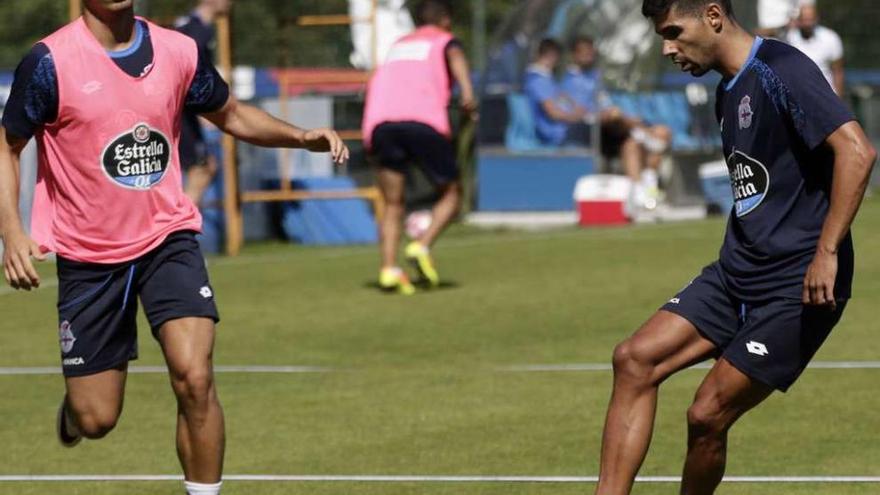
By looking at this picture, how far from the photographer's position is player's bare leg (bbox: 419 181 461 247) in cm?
1488

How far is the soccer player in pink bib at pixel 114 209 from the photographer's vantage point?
23.3 ft

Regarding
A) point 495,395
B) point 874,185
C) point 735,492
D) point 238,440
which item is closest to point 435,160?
point 495,395

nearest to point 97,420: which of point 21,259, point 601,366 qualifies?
point 21,259

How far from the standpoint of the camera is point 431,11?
50.1 ft

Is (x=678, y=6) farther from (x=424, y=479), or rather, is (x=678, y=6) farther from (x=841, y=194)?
(x=424, y=479)

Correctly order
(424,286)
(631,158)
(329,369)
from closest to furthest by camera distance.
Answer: (329,369) → (424,286) → (631,158)

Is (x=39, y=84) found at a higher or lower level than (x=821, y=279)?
higher

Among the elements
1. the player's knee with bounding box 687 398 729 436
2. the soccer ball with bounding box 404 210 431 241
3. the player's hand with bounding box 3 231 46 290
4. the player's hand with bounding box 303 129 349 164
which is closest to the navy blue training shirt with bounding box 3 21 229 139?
the player's hand with bounding box 3 231 46 290

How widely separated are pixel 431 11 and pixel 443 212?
164 cm

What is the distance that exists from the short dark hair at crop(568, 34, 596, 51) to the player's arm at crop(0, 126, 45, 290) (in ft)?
54.4

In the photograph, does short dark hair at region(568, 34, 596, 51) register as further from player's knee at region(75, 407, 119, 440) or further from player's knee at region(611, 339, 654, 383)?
player's knee at region(611, 339, 654, 383)

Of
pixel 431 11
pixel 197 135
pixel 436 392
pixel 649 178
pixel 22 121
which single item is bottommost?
pixel 649 178

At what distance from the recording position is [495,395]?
10.4 metres

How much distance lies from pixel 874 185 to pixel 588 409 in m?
15.8
